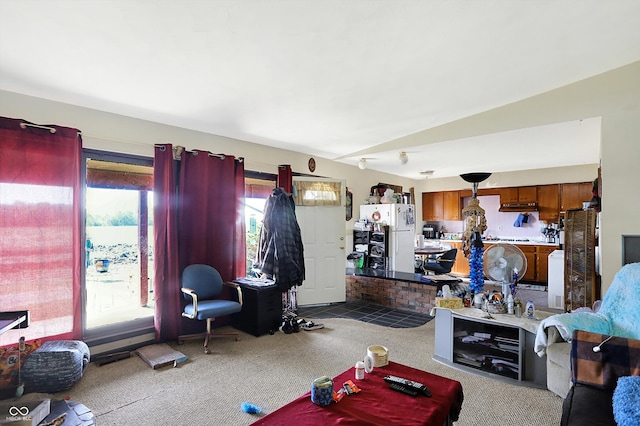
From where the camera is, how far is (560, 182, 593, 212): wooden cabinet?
21.1 feet

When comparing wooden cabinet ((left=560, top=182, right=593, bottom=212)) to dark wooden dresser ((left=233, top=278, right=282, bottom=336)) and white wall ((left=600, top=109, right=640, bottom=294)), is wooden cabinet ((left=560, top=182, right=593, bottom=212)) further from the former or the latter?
dark wooden dresser ((left=233, top=278, right=282, bottom=336))

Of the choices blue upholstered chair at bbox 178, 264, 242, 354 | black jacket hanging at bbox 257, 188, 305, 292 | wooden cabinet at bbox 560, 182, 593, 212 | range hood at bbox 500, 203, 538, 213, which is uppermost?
wooden cabinet at bbox 560, 182, 593, 212

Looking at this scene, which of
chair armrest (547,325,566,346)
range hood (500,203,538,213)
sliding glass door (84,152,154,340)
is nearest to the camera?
chair armrest (547,325,566,346)

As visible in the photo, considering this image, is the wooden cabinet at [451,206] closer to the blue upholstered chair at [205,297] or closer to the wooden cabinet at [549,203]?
the wooden cabinet at [549,203]

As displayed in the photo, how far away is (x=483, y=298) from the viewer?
309 cm

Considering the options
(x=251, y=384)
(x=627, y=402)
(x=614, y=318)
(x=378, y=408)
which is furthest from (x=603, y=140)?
(x=251, y=384)

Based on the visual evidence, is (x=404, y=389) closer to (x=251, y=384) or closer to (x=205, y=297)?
(x=251, y=384)

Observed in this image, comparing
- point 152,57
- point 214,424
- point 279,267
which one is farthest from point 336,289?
point 152,57

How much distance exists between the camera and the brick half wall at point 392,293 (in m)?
4.66

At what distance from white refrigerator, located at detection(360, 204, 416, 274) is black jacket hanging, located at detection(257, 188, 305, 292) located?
2177 mm

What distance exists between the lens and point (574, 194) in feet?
21.5

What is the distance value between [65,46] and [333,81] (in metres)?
1.93

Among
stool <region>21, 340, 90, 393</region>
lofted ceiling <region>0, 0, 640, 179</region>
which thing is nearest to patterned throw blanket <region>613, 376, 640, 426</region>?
lofted ceiling <region>0, 0, 640, 179</region>

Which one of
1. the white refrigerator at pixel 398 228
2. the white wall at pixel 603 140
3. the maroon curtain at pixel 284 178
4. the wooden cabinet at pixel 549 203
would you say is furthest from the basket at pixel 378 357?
the wooden cabinet at pixel 549 203
